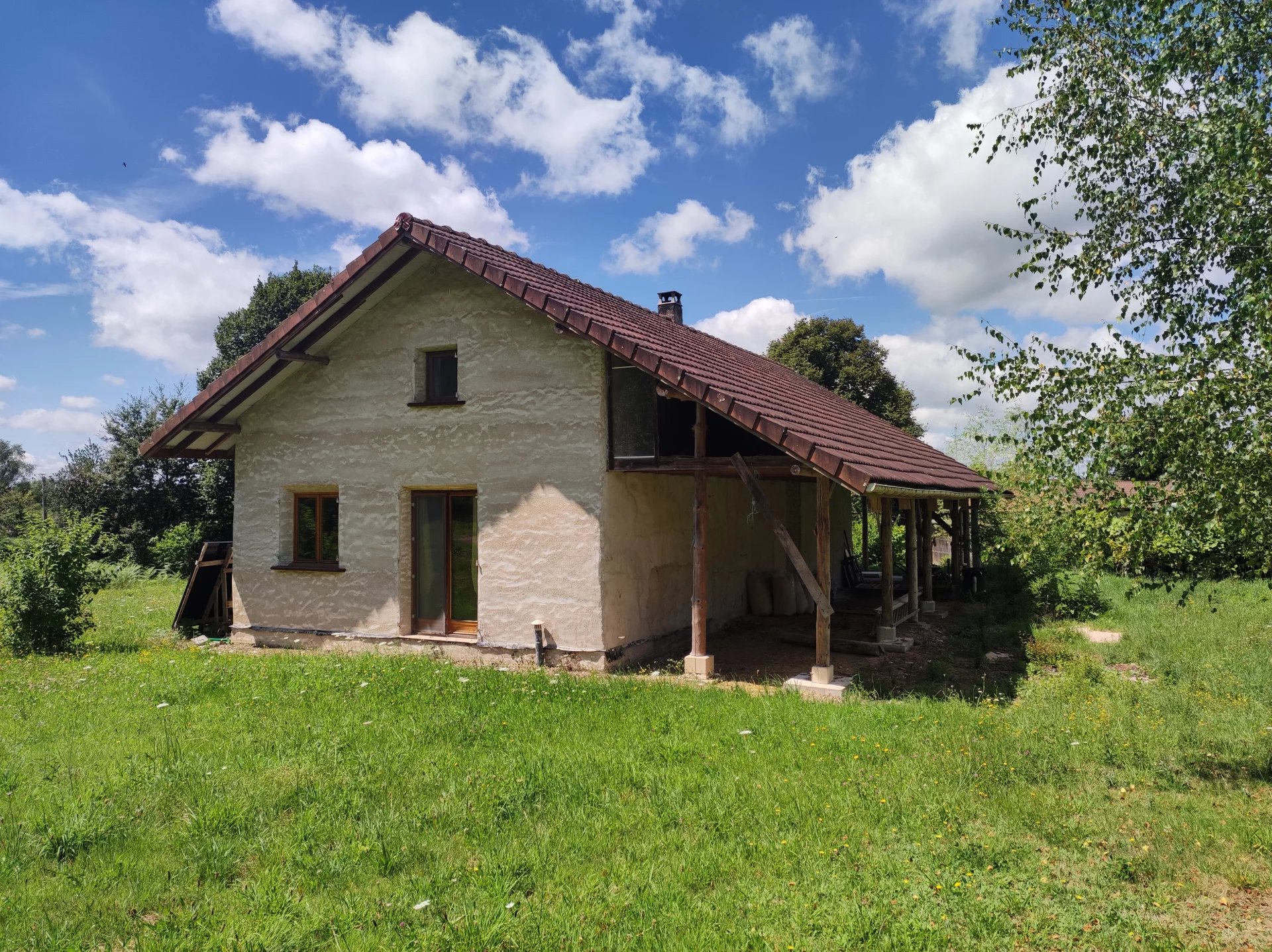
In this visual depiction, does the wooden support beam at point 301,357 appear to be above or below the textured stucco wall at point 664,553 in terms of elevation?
above

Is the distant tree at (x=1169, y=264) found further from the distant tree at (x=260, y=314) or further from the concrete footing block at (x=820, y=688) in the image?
the distant tree at (x=260, y=314)

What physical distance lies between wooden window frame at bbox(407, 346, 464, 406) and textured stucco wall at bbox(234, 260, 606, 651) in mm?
85

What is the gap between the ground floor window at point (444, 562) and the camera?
10.2m

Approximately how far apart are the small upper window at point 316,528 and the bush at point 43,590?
266cm

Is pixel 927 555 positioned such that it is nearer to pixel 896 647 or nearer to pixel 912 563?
pixel 912 563

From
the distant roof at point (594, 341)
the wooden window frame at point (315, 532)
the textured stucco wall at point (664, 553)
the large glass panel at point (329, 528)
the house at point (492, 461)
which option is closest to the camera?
the distant roof at point (594, 341)

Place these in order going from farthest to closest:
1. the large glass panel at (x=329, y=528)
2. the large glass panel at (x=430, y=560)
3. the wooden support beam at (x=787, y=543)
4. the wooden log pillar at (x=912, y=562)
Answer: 1. the wooden log pillar at (x=912, y=562)
2. the large glass panel at (x=329, y=528)
3. the large glass panel at (x=430, y=560)
4. the wooden support beam at (x=787, y=543)

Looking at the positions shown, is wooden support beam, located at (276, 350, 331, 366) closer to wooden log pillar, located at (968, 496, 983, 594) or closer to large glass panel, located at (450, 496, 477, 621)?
large glass panel, located at (450, 496, 477, 621)

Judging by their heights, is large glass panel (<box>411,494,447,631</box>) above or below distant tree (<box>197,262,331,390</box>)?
below

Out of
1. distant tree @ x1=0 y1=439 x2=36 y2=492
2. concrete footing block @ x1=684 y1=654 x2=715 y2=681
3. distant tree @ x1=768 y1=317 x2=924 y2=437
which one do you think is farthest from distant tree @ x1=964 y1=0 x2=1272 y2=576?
distant tree @ x1=0 y1=439 x2=36 y2=492

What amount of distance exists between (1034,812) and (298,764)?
523 cm

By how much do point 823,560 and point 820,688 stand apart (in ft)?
4.52

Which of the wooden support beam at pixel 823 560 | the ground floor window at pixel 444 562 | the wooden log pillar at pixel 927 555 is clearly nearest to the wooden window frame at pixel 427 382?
the ground floor window at pixel 444 562

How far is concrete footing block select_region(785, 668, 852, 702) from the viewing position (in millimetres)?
8039
